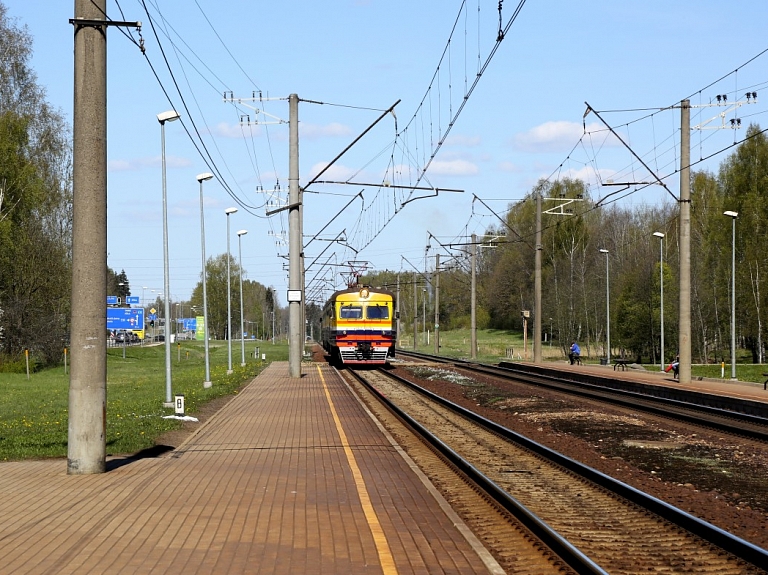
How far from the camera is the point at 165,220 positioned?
23344mm

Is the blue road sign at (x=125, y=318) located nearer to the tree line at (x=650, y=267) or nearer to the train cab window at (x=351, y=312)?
the tree line at (x=650, y=267)

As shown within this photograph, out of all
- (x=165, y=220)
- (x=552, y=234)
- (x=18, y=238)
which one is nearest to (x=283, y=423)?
(x=165, y=220)

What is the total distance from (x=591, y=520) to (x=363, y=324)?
33361 mm

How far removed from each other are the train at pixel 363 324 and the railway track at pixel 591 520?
26.8 meters

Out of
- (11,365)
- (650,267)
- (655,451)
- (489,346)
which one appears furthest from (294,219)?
(489,346)

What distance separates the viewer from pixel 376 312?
43031 mm

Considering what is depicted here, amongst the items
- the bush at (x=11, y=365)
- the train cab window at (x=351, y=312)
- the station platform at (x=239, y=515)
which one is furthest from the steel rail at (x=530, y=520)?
the bush at (x=11, y=365)

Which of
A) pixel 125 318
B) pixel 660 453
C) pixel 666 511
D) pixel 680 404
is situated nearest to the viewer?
pixel 666 511

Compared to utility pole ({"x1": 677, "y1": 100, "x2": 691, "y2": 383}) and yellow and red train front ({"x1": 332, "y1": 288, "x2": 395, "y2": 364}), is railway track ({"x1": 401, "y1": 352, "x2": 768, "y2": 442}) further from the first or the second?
yellow and red train front ({"x1": 332, "y1": 288, "x2": 395, "y2": 364})

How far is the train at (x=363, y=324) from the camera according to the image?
42.9 meters

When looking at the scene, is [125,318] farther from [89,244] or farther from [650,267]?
[89,244]

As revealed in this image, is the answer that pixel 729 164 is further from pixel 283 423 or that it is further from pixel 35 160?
pixel 283 423

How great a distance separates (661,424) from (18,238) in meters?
39.9

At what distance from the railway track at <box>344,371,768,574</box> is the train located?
26797 mm
